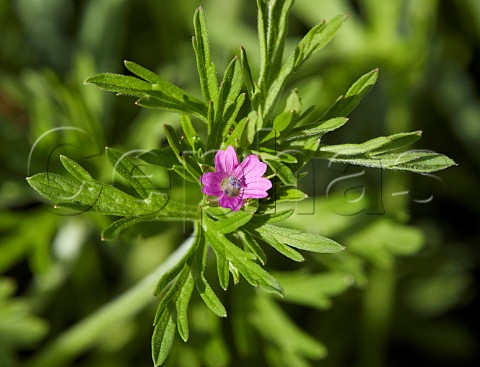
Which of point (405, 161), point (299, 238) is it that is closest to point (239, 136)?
point (299, 238)

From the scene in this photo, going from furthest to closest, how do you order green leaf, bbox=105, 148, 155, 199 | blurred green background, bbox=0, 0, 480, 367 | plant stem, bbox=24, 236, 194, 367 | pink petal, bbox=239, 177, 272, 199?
blurred green background, bbox=0, 0, 480, 367
plant stem, bbox=24, 236, 194, 367
green leaf, bbox=105, 148, 155, 199
pink petal, bbox=239, 177, 272, 199

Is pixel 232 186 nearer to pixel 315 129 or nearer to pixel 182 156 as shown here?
pixel 182 156

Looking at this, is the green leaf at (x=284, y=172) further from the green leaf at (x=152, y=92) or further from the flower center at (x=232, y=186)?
the green leaf at (x=152, y=92)

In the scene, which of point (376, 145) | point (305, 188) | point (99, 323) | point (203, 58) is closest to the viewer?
point (376, 145)

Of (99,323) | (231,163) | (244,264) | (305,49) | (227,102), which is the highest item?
(305,49)

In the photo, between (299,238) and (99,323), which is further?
(99,323)

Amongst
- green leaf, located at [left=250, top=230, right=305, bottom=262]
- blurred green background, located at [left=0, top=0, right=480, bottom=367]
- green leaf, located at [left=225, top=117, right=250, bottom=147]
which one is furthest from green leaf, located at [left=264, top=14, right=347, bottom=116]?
blurred green background, located at [left=0, top=0, right=480, bottom=367]

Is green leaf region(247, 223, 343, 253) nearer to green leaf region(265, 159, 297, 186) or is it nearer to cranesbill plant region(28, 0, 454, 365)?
cranesbill plant region(28, 0, 454, 365)
